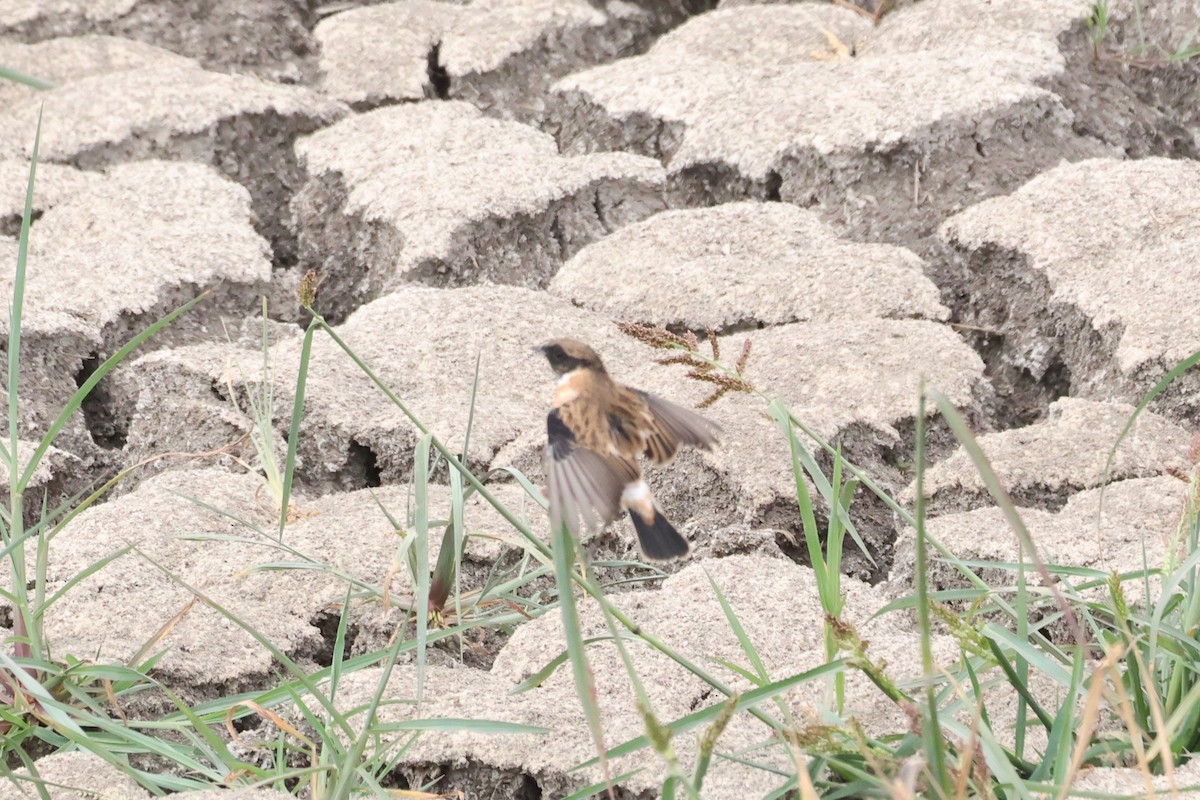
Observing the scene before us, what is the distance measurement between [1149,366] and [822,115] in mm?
890

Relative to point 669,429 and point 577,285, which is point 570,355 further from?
point 577,285

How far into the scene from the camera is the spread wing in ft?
3.73

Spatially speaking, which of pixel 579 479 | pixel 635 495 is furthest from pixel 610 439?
pixel 579 479

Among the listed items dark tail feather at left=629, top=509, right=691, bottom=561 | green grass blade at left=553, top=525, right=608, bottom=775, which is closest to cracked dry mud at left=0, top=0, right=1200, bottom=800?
dark tail feather at left=629, top=509, right=691, bottom=561

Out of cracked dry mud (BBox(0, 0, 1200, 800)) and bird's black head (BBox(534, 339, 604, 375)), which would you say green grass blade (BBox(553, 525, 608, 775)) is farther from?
bird's black head (BBox(534, 339, 604, 375))

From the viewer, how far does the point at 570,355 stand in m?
1.54

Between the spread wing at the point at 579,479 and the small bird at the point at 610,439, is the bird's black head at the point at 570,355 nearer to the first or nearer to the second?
the small bird at the point at 610,439

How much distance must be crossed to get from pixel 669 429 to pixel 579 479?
29 cm

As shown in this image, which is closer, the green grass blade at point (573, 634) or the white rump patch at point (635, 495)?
the green grass blade at point (573, 634)

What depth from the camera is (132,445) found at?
2.17 meters

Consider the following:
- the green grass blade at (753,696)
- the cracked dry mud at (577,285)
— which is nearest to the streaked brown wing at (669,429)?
the cracked dry mud at (577,285)

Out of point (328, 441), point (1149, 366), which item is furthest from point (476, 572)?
point (1149, 366)

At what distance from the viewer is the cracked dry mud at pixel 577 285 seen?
5.26 feet

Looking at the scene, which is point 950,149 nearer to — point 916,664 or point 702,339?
point 702,339
